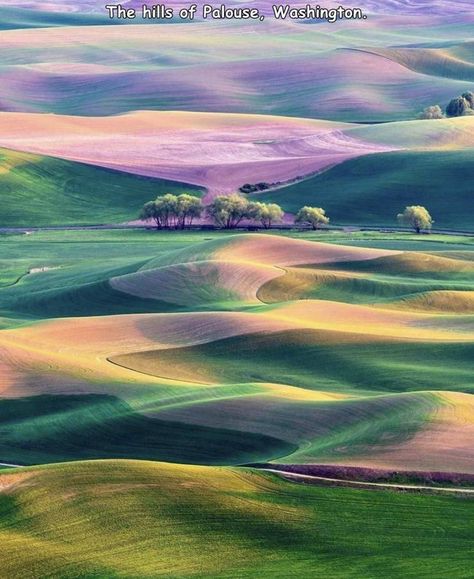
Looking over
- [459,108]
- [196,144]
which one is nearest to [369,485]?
[196,144]

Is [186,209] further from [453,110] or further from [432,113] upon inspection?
[453,110]

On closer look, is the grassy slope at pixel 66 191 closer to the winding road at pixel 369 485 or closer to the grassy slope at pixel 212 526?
the winding road at pixel 369 485

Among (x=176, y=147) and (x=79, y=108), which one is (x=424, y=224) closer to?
(x=176, y=147)

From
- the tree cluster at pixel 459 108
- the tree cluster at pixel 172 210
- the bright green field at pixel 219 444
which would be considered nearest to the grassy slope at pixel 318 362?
the bright green field at pixel 219 444

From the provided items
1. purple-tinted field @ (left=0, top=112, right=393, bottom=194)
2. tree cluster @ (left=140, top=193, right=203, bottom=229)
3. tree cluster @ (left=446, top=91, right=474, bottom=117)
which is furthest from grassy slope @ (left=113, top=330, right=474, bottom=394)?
tree cluster @ (left=446, top=91, right=474, bottom=117)

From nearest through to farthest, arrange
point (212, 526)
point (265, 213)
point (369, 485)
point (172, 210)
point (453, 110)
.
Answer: point (212, 526) < point (369, 485) < point (265, 213) < point (172, 210) < point (453, 110)

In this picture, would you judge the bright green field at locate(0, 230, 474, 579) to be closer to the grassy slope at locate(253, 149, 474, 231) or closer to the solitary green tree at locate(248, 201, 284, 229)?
the solitary green tree at locate(248, 201, 284, 229)
